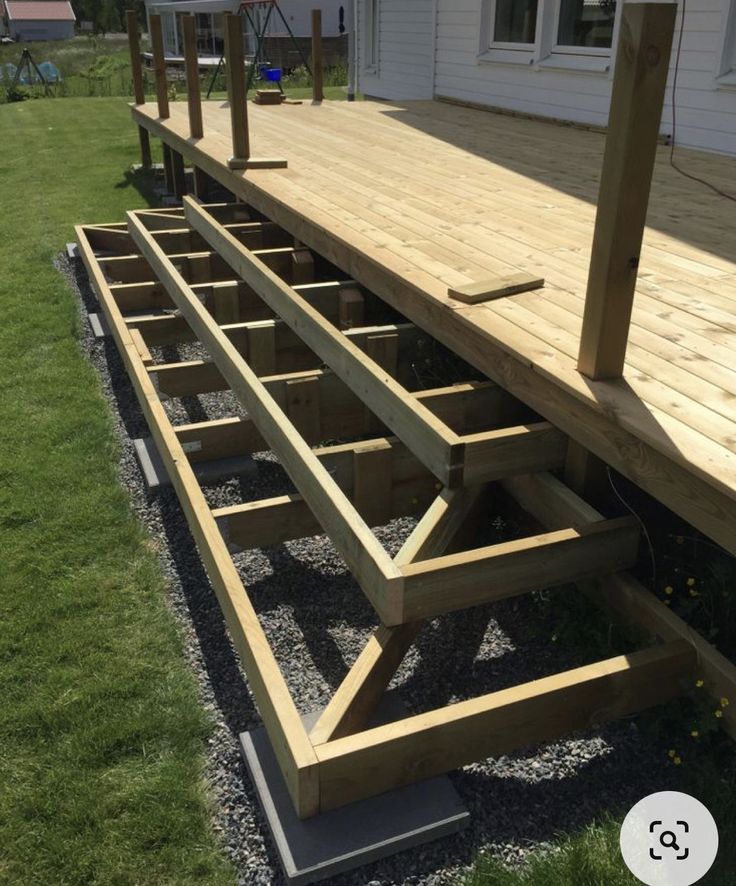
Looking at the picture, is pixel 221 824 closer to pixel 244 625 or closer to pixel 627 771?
pixel 244 625

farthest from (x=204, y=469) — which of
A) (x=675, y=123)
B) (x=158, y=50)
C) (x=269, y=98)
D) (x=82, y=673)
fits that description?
(x=269, y=98)

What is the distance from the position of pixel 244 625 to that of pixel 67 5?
83.4m

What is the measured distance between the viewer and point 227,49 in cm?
592

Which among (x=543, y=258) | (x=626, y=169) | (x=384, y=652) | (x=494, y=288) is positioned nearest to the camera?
(x=626, y=169)

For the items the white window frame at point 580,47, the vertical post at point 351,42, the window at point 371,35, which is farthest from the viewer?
the vertical post at point 351,42

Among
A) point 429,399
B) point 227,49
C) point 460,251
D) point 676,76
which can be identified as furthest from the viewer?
point 676,76

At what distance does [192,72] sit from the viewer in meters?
7.82

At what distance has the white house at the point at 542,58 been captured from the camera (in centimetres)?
696

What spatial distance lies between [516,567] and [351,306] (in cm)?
249

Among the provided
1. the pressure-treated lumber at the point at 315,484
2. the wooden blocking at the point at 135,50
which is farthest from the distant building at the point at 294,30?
the pressure-treated lumber at the point at 315,484

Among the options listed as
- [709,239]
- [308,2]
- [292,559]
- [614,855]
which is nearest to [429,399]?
[292,559]

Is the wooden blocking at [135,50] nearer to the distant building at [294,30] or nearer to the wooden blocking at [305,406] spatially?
the wooden blocking at [305,406]

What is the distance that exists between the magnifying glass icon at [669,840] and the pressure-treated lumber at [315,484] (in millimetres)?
1004

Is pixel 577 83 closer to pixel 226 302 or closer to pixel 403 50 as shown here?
pixel 403 50
